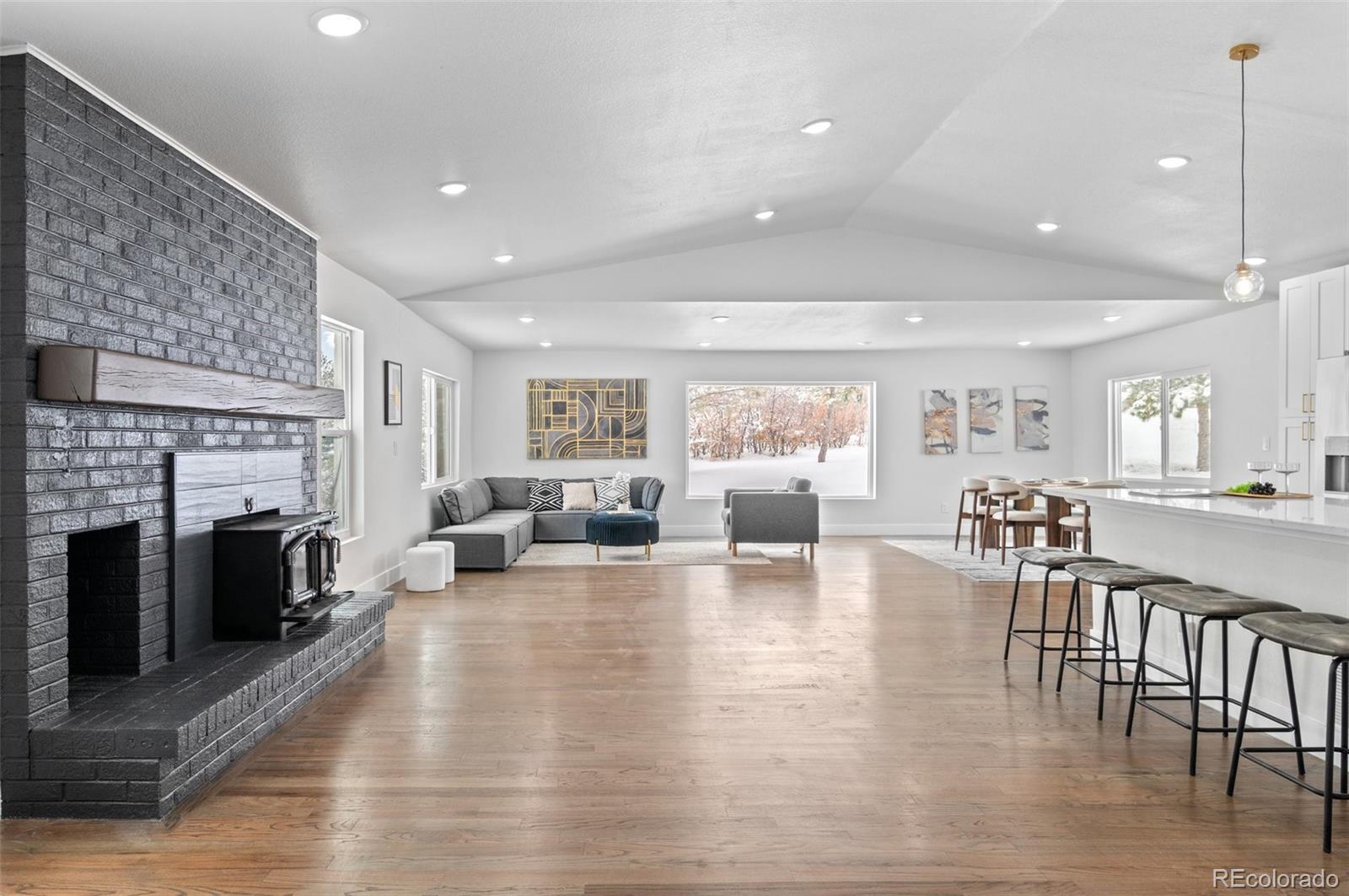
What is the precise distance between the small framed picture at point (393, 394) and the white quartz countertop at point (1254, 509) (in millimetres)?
4960

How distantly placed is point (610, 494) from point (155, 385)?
6908 millimetres

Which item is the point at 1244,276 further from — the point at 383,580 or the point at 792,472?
the point at 792,472

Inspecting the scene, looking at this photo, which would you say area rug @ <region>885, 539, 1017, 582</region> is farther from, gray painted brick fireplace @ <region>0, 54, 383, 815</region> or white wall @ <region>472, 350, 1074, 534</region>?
gray painted brick fireplace @ <region>0, 54, 383, 815</region>

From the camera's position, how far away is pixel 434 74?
9.89 ft

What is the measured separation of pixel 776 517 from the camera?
327 inches

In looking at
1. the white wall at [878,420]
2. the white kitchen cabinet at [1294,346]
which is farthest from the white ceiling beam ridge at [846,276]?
the white wall at [878,420]

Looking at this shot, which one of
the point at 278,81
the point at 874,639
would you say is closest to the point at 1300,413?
the point at 874,639

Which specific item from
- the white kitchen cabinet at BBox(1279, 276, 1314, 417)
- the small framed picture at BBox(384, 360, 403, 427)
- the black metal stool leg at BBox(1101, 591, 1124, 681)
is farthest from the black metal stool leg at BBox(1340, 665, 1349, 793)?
the small framed picture at BBox(384, 360, 403, 427)

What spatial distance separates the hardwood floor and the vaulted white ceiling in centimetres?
250

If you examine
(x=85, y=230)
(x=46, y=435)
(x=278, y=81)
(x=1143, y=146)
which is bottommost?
(x=46, y=435)

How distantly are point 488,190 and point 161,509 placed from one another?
2.30 metres

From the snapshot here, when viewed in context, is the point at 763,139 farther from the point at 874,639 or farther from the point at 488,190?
the point at 874,639

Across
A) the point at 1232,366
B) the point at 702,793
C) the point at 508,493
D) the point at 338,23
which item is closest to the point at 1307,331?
the point at 1232,366

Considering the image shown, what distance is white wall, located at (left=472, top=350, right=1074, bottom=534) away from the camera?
10.4 m
